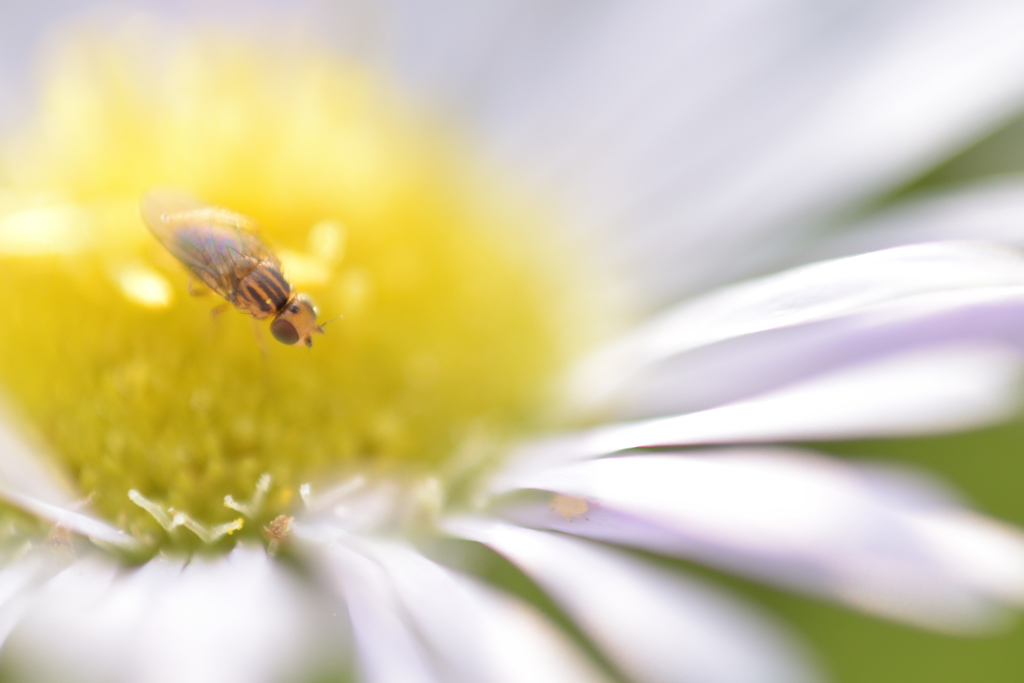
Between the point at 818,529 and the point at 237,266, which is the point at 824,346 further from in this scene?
the point at 237,266

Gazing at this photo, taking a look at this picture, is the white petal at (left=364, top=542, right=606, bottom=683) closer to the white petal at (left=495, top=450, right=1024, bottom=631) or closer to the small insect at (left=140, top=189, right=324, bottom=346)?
the white petal at (left=495, top=450, right=1024, bottom=631)

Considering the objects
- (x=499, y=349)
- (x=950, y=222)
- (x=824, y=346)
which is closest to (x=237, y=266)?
(x=499, y=349)

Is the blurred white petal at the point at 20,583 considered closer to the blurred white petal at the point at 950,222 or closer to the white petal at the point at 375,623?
the white petal at the point at 375,623

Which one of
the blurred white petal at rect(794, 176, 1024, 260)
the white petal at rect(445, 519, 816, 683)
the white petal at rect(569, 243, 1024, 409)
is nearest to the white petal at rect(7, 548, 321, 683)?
the white petal at rect(445, 519, 816, 683)

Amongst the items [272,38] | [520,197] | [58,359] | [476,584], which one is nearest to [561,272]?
[520,197]

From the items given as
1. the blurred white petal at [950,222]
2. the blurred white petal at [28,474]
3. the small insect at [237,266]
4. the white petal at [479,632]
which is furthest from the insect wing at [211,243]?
the blurred white petal at [950,222]

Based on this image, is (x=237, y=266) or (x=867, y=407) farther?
(x=237, y=266)
